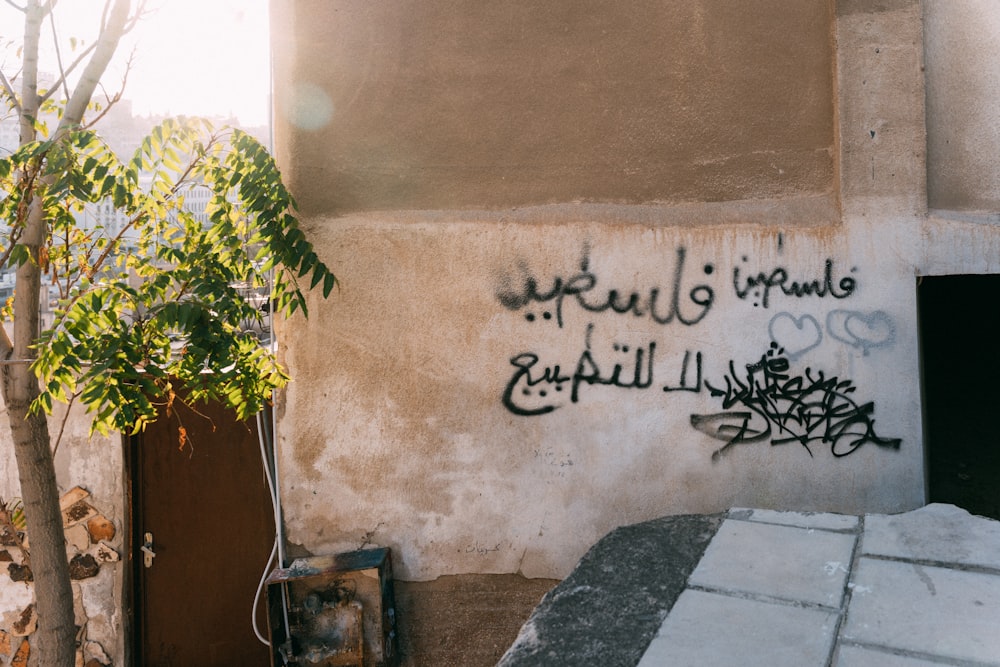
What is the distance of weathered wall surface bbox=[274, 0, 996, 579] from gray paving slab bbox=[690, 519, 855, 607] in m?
0.76

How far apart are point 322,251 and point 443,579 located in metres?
1.79

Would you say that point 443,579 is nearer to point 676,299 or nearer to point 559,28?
point 676,299

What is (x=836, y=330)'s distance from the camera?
356cm

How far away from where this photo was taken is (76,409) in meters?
4.31

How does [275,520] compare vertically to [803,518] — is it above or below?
below

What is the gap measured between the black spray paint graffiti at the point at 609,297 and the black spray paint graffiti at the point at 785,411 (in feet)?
1.16

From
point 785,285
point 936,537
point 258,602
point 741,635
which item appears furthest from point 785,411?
point 258,602

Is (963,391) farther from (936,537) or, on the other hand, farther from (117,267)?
(117,267)

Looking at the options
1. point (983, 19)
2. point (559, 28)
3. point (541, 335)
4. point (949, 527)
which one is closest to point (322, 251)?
point (541, 335)

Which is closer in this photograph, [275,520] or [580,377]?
[580,377]

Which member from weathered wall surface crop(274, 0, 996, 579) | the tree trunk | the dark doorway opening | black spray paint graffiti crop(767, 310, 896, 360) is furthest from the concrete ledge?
the dark doorway opening

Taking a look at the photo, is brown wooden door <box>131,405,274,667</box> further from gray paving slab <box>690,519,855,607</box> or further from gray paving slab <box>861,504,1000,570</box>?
gray paving slab <box>861,504,1000,570</box>

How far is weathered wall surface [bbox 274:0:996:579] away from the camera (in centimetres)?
356

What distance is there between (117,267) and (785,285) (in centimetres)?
337
